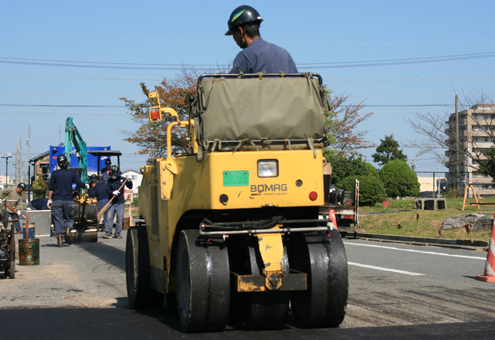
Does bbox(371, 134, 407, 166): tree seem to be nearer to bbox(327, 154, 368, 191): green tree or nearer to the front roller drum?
bbox(327, 154, 368, 191): green tree

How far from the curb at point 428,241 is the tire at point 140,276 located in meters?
9.43

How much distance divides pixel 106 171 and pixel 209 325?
14268mm

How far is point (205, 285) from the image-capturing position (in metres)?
4.89

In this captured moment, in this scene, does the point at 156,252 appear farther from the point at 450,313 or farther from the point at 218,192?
the point at 450,313

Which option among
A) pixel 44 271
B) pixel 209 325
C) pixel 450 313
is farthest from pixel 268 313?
pixel 44 271

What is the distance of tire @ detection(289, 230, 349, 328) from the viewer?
5074 mm

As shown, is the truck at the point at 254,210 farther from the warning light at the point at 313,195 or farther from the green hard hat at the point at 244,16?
the green hard hat at the point at 244,16

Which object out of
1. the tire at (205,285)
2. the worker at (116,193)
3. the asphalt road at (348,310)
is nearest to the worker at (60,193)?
the worker at (116,193)

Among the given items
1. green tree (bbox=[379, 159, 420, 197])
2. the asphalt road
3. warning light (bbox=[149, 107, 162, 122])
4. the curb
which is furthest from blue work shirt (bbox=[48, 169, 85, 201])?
green tree (bbox=[379, 159, 420, 197])

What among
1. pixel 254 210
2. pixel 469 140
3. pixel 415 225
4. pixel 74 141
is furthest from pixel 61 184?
pixel 469 140

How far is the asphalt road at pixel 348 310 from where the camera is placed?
5152mm

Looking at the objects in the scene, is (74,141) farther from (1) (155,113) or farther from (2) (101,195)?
(1) (155,113)

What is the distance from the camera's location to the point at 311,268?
5066 mm

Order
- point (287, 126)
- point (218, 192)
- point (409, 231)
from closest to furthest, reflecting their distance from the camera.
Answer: point (218, 192) < point (287, 126) < point (409, 231)
